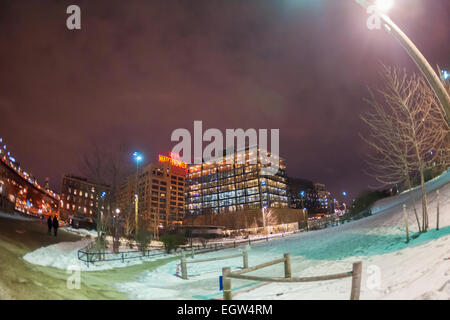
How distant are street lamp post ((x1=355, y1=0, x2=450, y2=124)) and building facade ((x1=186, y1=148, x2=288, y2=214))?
5075 inches

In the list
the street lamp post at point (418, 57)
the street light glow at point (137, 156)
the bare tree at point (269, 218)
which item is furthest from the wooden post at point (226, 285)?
the bare tree at point (269, 218)

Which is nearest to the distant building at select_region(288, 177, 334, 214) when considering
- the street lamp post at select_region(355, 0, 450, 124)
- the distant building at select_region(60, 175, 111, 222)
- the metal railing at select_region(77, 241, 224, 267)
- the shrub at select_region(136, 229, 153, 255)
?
the distant building at select_region(60, 175, 111, 222)

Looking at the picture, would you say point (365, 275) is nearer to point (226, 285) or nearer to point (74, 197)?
point (226, 285)

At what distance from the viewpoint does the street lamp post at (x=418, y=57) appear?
6547mm

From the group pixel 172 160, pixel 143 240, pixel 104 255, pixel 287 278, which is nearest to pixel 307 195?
pixel 172 160

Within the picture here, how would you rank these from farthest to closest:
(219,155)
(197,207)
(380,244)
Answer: (219,155), (197,207), (380,244)

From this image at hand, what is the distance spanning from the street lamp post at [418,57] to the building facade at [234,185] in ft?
423

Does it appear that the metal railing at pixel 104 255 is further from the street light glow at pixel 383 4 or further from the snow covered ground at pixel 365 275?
the street light glow at pixel 383 4

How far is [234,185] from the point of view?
483 feet

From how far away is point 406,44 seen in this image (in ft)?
22.1

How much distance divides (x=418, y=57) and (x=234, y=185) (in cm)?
14143
